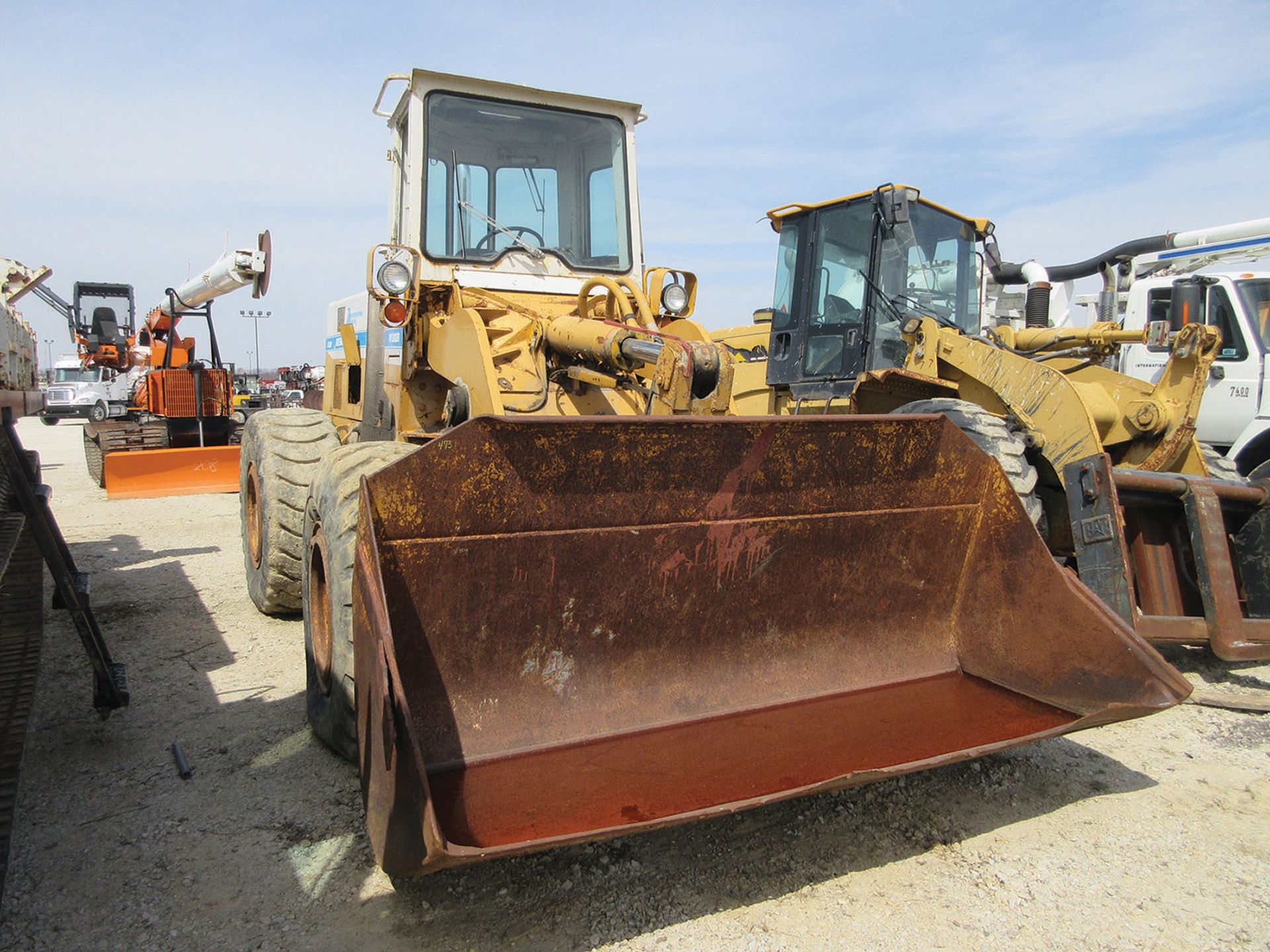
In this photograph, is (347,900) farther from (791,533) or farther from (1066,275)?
(1066,275)

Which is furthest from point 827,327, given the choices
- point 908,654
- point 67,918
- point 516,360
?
point 67,918

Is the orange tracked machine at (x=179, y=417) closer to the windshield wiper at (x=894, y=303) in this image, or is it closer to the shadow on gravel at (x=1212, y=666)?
the windshield wiper at (x=894, y=303)

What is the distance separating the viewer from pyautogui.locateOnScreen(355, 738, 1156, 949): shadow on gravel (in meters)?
2.35

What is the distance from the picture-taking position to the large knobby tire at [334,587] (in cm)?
300

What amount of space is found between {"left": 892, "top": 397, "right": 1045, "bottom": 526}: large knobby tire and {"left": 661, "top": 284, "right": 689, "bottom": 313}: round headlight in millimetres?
1332

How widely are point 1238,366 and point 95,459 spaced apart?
14.0 meters

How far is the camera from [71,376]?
31.0m

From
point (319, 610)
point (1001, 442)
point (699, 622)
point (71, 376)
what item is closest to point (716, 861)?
point (699, 622)

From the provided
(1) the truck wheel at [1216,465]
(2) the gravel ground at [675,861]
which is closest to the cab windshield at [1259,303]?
(1) the truck wheel at [1216,465]

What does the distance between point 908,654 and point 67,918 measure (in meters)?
2.86

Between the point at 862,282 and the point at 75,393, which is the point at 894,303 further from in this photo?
the point at 75,393

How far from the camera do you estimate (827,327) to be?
23.6ft

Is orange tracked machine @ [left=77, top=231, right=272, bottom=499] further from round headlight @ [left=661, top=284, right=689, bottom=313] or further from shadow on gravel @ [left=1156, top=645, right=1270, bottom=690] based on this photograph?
shadow on gravel @ [left=1156, top=645, right=1270, bottom=690]

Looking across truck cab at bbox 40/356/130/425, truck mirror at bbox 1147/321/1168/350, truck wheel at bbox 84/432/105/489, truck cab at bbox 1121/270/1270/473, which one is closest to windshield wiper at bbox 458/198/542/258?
truck mirror at bbox 1147/321/1168/350
